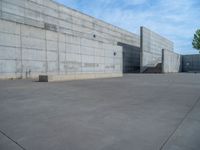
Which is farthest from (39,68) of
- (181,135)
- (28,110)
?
(181,135)

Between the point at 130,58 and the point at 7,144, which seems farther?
the point at 130,58

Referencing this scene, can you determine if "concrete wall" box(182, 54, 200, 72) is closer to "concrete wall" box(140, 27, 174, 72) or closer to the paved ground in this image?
"concrete wall" box(140, 27, 174, 72)

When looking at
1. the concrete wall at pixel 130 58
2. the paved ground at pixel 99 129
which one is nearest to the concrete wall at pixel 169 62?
the concrete wall at pixel 130 58

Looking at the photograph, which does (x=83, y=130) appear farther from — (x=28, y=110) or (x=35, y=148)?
(x=28, y=110)

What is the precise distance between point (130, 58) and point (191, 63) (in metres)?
20.9

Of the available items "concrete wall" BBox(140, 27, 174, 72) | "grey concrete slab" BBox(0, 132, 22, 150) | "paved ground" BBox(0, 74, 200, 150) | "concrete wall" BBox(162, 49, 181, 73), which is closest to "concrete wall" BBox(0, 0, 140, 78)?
"concrete wall" BBox(140, 27, 174, 72)

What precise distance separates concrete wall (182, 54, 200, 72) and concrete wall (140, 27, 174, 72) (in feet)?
27.8

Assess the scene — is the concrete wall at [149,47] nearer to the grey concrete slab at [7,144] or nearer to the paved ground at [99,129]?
the paved ground at [99,129]

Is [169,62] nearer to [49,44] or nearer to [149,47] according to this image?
[149,47]

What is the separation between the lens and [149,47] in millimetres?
40312

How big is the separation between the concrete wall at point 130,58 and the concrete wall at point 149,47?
2983 mm

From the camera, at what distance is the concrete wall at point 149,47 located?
37.1 m

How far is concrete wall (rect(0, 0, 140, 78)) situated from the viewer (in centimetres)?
1506

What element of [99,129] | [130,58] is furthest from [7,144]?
[130,58]
